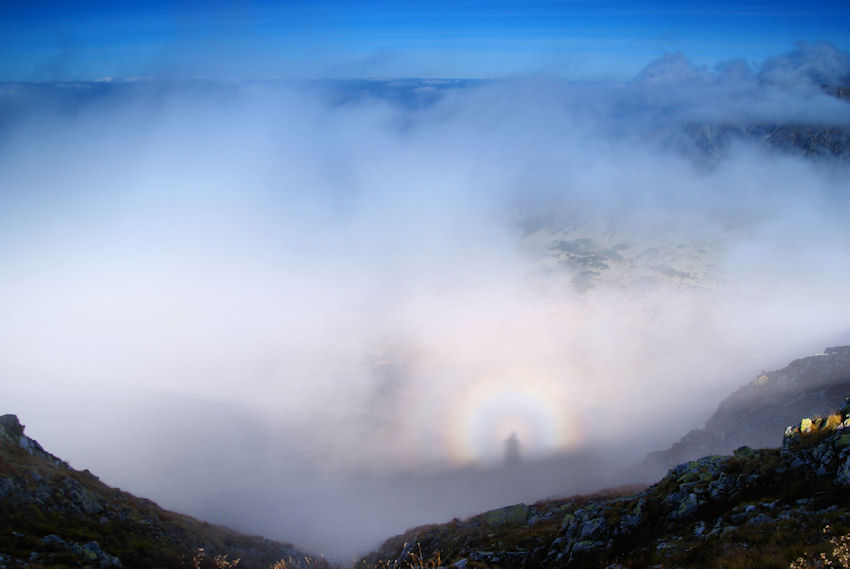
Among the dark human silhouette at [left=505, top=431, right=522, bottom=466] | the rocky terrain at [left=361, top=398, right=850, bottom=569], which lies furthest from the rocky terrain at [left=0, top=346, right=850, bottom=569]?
the dark human silhouette at [left=505, top=431, right=522, bottom=466]

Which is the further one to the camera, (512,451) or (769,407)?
(512,451)

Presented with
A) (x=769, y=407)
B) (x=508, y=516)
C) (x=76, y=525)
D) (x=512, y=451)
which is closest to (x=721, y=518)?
(x=508, y=516)

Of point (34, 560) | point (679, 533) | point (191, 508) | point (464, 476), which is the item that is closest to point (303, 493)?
point (191, 508)

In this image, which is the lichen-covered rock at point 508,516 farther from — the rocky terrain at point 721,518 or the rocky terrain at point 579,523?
the rocky terrain at point 721,518

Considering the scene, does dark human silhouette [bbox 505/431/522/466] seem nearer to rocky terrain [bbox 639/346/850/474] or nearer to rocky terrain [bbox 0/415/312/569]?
rocky terrain [bbox 639/346/850/474]

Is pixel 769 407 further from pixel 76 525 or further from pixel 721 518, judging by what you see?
pixel 76 525

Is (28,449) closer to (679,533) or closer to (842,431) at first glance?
(679,533)

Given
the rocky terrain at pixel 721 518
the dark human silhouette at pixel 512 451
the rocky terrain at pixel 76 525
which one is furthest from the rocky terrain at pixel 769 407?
the dark human silhouette at pixel 512 451
